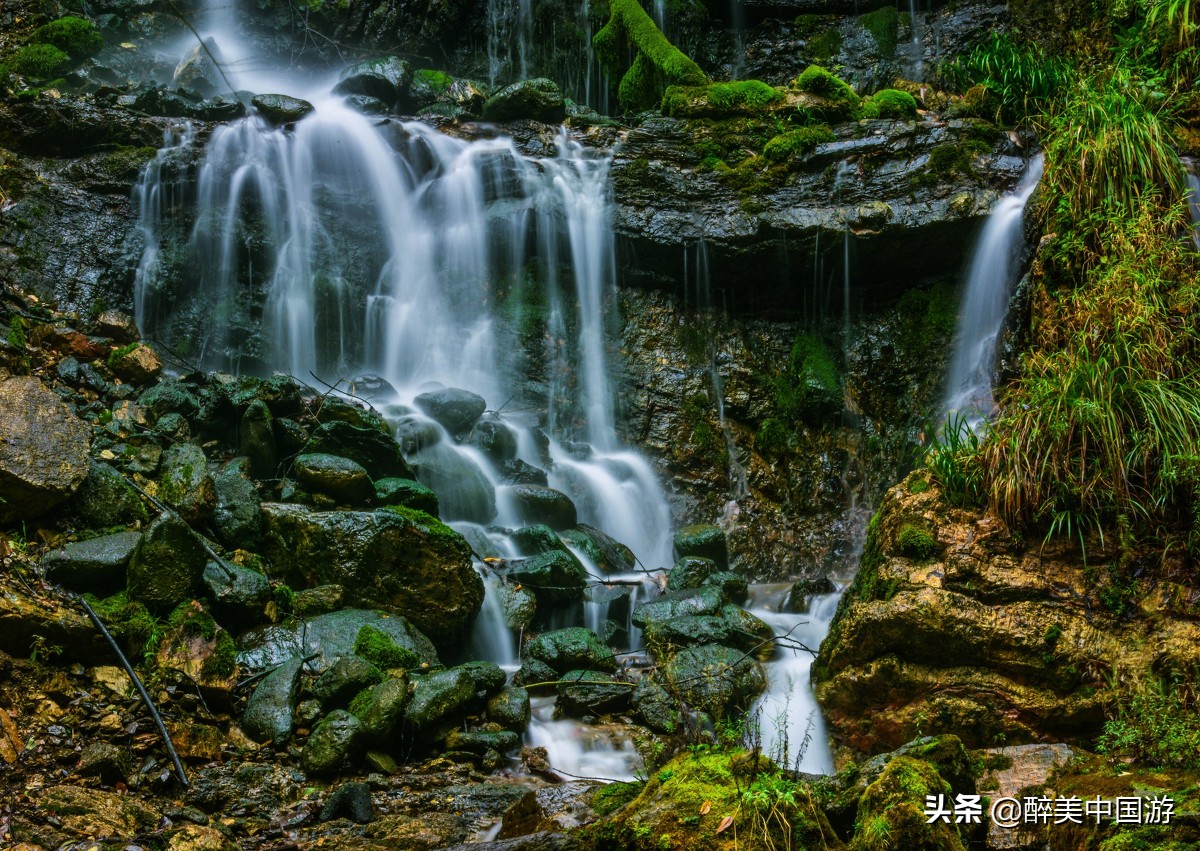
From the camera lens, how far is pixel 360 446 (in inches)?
303

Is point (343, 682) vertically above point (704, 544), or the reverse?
point (343, 682)

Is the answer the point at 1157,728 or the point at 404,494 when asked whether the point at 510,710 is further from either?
the point at 1157,728

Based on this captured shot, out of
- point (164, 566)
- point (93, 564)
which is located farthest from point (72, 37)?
point (164, 566)

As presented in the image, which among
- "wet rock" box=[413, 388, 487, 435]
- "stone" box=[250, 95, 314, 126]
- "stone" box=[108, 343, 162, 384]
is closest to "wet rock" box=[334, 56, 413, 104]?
"stone" box=[250, 95, 314, 126]

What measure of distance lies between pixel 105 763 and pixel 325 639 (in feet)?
5.92

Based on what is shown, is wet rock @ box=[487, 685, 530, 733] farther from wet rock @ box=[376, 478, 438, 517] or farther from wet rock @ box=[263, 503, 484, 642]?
wet rock @ box=[376, 478, 438, 517]

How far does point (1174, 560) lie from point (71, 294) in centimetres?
1127

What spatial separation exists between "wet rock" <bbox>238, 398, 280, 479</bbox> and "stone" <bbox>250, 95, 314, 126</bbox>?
20.6 feet

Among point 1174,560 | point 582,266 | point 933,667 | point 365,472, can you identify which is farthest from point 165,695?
point 582,266

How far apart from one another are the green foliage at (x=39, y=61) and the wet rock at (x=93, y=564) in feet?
34.4

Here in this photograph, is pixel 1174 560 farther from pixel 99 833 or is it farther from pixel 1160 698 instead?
pixel 99 833

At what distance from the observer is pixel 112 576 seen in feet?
17.5

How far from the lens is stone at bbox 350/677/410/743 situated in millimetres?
4992

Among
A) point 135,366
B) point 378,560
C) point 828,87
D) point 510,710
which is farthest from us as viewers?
point 828,87
